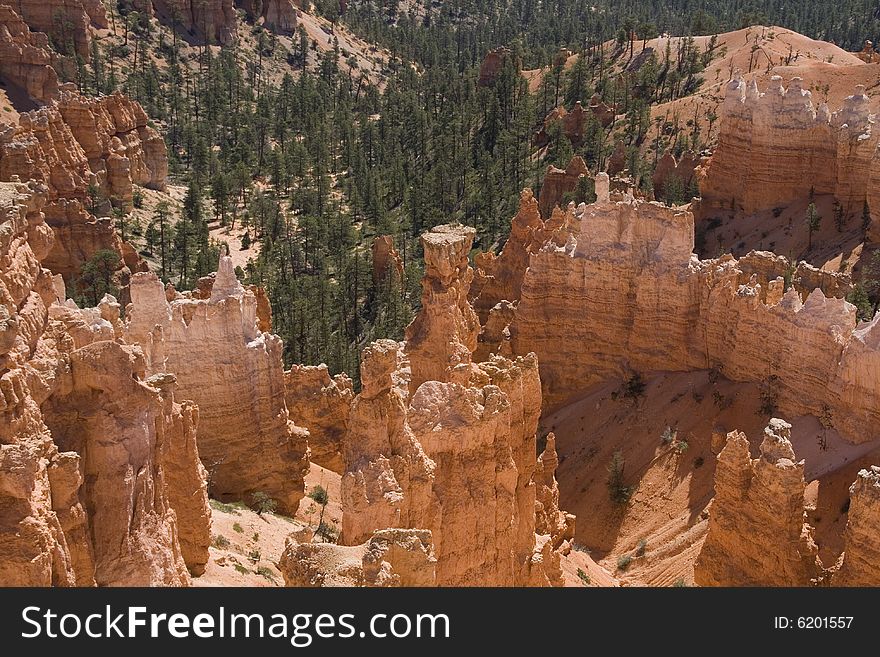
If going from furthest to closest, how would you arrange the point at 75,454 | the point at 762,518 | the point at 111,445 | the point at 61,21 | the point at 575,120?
the point at 61,21, the point at 575,120, the point at 762,518, the point at 111,445, the point at 75,454

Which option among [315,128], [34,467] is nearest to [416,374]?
[34,467]

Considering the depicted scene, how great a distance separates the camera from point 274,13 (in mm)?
156500

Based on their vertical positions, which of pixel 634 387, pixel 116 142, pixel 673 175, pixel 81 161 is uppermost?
pixel 634 387

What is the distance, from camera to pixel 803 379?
117ft

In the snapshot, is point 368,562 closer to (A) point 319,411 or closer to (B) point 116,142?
(A) point 319,411

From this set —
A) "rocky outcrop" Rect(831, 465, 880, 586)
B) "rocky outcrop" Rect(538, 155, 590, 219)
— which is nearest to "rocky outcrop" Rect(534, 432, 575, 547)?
"rocky outcrop" Rect(831, 465, 880, 586)

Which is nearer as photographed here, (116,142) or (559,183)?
(559,183)

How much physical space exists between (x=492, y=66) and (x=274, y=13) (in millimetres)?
44564

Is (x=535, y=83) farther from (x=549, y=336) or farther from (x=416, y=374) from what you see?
(x=416, y=374)

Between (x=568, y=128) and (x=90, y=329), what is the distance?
83.9 metres

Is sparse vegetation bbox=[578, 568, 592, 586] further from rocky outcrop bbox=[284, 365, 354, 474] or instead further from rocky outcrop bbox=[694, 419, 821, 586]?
rocky outcrop bbox=[284, 365, 354, 474]

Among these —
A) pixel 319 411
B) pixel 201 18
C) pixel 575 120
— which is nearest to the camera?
pixel 319 411

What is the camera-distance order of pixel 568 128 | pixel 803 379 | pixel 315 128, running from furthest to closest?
pixel 315 128
pixel 568 128
pixel 803 379

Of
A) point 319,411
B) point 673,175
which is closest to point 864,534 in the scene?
point 319,411
